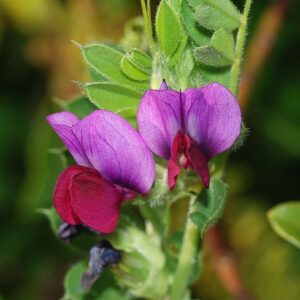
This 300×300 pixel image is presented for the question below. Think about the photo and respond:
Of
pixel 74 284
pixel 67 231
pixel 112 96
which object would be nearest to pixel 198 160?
pixel 112 96

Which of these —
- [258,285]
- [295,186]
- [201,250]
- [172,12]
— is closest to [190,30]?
[172,12]

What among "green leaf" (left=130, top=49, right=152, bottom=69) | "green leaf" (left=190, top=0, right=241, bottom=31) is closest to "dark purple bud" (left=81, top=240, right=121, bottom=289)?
"green leaf" (left=130, top=49, right=152, bottom=69)

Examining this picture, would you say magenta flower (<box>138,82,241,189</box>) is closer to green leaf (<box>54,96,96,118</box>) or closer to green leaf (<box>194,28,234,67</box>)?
green leaf (<box>194,28,234,67</box>)

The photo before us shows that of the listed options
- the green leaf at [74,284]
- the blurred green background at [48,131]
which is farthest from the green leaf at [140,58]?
the blurred green background at [48,131]

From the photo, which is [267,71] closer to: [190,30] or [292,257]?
[292,257]

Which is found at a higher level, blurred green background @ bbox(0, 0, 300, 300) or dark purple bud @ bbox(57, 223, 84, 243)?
dark purple bud @ bbox(57, 223, 84, 243)

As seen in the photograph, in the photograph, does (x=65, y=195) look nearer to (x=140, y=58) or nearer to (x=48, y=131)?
(x=140, y=58)
